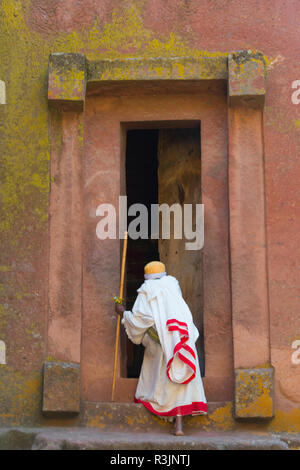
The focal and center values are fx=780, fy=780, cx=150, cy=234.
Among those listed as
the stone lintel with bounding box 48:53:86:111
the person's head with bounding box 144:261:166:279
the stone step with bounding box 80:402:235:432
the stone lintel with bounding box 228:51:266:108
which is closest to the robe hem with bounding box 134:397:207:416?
the stone step with bounding box 80:402:235:432

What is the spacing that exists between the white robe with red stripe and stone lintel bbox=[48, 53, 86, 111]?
1.77 metres

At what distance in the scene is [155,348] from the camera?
6676mm

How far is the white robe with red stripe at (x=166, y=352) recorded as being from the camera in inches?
252

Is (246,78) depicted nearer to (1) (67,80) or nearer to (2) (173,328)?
(1) (67,80)

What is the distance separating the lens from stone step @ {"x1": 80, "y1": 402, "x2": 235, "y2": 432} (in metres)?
6.54

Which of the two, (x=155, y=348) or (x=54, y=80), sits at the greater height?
(x=54, y=80)

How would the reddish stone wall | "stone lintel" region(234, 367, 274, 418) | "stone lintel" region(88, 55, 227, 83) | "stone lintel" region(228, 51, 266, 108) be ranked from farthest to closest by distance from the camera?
"stone lintel" region(88, 55, 227, 83) < "stone lintel" region(228, 51, 266, 108) < the reddish stone wall < "stone lintel" region(234, 367, 274, 418)

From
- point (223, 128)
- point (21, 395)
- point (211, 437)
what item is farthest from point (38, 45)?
point (211, 437)

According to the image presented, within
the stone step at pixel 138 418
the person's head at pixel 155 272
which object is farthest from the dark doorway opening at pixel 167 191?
the person's head at pixel 155 272

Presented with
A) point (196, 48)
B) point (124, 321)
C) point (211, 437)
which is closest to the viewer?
point (211, 437)

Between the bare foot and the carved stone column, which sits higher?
the carved stone column

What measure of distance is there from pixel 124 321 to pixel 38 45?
2673 mm

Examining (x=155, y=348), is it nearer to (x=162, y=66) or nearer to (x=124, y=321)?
(x=124, y=321)

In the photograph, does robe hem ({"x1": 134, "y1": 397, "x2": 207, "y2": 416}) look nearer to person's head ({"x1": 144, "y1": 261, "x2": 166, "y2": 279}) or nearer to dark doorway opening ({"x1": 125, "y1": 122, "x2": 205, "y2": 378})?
dark doorway opening ({"x1": 125, "y1": 122, "x2": 205, "y2": 378})
